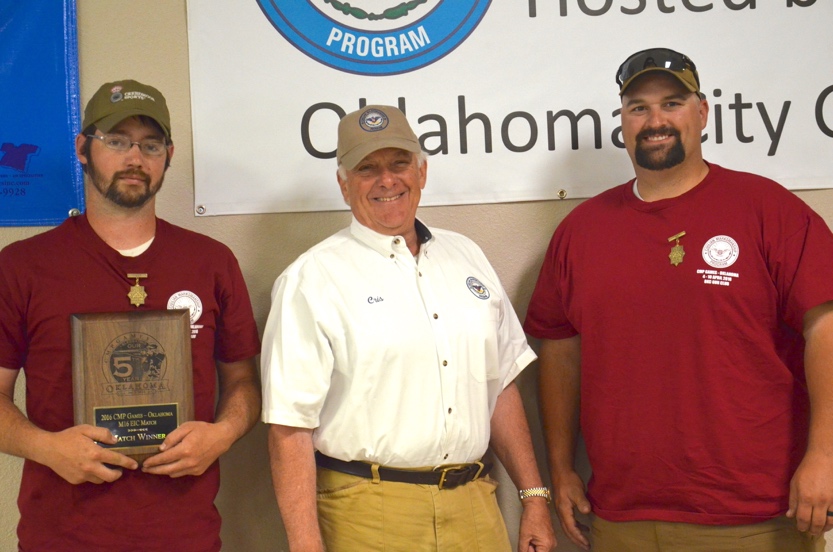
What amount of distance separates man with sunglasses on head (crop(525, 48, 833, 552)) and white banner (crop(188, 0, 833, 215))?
367 mm

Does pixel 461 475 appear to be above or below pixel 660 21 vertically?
below

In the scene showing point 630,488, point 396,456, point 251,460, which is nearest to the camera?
point 396,456

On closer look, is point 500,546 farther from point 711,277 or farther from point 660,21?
point 660,21

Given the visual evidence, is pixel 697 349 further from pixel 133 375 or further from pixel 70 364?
pixel 70 364

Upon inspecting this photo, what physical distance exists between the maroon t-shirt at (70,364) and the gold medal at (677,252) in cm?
118

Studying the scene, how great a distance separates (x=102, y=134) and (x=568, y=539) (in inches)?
69.7

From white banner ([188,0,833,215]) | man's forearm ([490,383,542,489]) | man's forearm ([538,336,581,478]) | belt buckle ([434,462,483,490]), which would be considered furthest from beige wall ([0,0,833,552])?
belt buckle ([434,462,483,490])

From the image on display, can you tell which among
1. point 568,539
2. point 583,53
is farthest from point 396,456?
point 583,53

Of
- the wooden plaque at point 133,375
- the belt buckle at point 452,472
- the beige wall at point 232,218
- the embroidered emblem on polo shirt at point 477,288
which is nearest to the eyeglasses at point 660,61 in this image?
the beige wall at point 232,218

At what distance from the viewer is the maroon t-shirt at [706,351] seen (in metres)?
1.83

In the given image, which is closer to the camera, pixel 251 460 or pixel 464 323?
pixel 464 323

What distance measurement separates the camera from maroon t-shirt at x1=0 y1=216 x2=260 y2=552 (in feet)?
5.71

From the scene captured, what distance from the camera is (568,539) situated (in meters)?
2.32

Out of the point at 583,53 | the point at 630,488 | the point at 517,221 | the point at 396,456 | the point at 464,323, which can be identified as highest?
the point at 583,53
